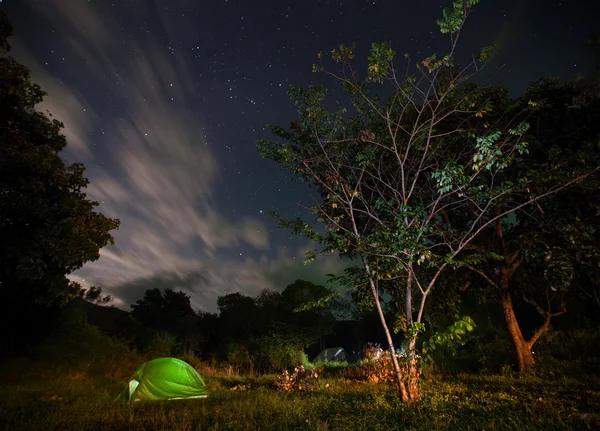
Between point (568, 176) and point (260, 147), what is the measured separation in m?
9.07

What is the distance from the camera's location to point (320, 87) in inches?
366

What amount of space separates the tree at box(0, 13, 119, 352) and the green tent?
345cm

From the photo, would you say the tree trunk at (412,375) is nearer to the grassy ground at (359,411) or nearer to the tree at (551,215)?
the grassy ground at (359,411)

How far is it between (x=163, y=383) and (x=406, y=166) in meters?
11.3

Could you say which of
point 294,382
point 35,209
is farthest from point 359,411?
point 35,209

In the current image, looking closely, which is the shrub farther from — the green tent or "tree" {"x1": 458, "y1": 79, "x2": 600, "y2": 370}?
"tree" {"x1": 458, "y1": 79, "x2": 600, "y2": 370}

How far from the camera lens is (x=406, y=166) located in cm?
1035

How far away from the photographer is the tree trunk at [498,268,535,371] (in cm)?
1036

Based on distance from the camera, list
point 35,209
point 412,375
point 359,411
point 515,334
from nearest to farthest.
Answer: point 359,411, point 412,375, point 35,209, point 515,334

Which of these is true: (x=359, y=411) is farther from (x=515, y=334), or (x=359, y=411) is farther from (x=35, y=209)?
(x=35, y=209)

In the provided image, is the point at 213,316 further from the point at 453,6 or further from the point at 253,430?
the point at 453,6

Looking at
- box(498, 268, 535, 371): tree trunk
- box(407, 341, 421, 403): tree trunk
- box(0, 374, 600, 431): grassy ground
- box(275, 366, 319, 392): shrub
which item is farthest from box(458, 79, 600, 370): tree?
box(275, 366, 319, 392): shrub

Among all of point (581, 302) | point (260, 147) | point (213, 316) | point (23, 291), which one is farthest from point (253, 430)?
point (213, 316)

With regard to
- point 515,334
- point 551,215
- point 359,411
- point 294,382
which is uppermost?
point 551,215
